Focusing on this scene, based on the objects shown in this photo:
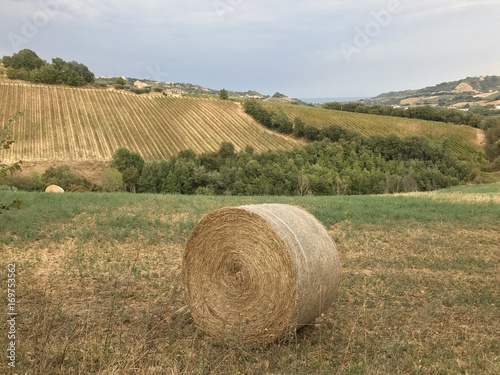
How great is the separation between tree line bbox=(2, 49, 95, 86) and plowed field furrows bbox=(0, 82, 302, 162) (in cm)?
252

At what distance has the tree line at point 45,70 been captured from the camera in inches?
2598

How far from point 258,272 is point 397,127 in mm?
72179

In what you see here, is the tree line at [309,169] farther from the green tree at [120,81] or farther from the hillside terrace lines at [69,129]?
the green tree at [120,81]

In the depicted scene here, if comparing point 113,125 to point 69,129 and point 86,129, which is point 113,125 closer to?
point 86,129

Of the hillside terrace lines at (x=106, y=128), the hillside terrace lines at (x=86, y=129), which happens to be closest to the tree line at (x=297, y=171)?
the hillside terrace lines at (x=86, y=129)

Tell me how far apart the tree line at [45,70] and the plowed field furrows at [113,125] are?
252cm

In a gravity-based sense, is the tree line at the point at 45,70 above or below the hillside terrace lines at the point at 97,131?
above

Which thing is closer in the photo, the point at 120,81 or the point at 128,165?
the point at 128,165

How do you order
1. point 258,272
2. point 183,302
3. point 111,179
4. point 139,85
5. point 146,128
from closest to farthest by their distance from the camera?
point 258,272 < point 183,302 < point 111,179 < point 146,128 < point 139,85

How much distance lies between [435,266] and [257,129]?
191 ft

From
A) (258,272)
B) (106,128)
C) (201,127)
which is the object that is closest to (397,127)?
(201,127)

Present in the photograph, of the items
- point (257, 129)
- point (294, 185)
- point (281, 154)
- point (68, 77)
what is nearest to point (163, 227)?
point (294, 185)

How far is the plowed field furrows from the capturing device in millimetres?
50000

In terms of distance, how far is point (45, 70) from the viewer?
220ft
